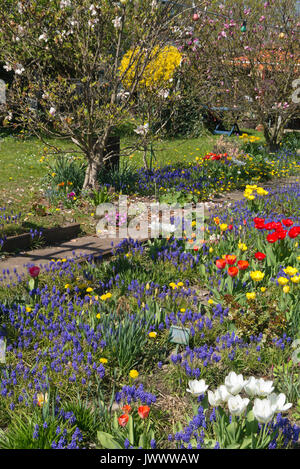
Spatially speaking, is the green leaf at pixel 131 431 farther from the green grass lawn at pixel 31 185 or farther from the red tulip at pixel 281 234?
the green grass lawn at pixel 31 185

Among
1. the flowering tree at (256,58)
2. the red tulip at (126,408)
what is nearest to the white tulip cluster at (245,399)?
the red tulip at (126,408)

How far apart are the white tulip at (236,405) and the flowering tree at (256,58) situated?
10.4 metres

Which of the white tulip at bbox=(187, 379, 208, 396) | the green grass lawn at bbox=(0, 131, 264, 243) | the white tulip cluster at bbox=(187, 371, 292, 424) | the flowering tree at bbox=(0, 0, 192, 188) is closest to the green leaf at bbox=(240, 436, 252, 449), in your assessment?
the white tulip cluster at bbox=(187, 371, 292, 424)

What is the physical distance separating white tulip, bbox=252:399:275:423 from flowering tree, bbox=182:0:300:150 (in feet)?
34.4

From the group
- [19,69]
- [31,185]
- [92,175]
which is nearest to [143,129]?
[92,175]

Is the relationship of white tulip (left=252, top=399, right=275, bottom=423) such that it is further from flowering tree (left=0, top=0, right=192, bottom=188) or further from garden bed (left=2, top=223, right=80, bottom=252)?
flowering tree (left=0, top=0, right=192, bottom=188)

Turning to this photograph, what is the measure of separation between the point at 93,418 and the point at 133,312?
1233 mm

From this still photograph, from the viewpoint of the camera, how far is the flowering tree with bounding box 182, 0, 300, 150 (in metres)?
11.5

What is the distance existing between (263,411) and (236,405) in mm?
139

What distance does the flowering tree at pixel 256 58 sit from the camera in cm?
1149

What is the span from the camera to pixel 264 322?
3.41m

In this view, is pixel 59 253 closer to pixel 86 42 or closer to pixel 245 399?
pixel 86 42
